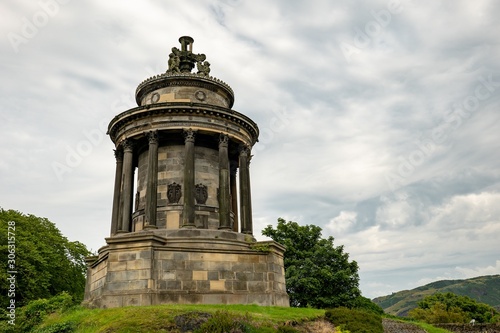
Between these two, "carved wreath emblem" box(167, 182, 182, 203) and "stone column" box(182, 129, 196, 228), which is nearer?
"stone column" box(182, 129, 196, 228)

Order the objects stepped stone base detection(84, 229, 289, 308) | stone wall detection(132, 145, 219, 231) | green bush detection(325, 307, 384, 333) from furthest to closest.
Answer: stone wall detection(132, 145, 219, 231), stepped stone base detection(84, 229, 289, 308), green bush detection(325, 307, 384, 333)

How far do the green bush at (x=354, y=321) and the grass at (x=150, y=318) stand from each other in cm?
69

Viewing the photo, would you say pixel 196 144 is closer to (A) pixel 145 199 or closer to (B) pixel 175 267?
(A) pixel 145 199

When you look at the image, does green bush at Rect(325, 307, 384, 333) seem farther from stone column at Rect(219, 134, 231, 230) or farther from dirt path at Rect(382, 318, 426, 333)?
stone column at Rect(219, 134, 231, 230)

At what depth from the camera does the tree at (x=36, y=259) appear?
31.8 meters

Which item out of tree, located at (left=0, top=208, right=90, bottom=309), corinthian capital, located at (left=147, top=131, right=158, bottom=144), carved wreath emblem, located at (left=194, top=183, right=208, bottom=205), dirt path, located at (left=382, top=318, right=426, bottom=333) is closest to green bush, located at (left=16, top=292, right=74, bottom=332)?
carved wreath emblem, located at (left=194, top=183, right=208, bottom=205)

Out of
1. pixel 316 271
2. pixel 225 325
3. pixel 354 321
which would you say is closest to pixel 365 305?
pixel 316 271

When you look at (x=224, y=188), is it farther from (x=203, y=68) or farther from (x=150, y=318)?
(x=150, y=318)

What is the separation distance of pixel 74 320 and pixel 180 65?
53.2 ft

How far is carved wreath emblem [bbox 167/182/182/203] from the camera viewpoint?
2264cm

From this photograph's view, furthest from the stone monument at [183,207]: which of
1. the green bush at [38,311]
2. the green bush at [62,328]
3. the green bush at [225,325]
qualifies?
the green bush at [225,325]

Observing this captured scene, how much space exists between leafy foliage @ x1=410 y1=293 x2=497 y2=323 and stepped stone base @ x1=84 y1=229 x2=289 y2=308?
43.6m

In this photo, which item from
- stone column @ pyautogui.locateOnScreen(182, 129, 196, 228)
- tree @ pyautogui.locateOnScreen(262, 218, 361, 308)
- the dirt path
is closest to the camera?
stone column @ pyautogui.locateOnScreen(182, 129, 196, 228)

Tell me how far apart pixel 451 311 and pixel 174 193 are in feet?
166
